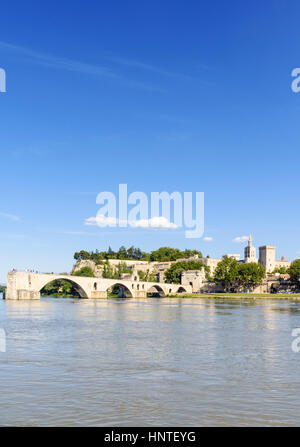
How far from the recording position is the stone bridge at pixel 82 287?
5384cm

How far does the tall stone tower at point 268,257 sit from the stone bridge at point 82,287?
45.2 m

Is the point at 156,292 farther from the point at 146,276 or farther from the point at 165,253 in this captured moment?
the point at 165,253

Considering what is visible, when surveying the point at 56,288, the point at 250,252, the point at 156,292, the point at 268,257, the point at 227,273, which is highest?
the point at 250,252

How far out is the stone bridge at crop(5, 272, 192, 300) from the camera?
5384 cm

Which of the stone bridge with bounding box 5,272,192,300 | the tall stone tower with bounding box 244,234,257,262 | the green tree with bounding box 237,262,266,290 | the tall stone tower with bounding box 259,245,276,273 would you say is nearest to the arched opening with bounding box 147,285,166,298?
the stone bridge with bounding box 5,272,192,300

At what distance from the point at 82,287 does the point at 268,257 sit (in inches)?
3455

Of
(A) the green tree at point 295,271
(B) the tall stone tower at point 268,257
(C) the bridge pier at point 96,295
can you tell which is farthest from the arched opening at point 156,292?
(B) the tall stone tower at point 268,257

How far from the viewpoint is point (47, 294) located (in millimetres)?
102250

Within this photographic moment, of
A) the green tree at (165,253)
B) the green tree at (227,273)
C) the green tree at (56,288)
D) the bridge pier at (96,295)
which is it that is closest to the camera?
the bridge pier at (96,295)

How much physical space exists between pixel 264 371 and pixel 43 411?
6657mm

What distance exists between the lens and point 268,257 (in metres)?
143

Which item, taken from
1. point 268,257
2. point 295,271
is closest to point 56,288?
point 295,271

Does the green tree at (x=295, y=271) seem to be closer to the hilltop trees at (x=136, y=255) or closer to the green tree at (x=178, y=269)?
the green tree at (x=178, y=269)
